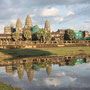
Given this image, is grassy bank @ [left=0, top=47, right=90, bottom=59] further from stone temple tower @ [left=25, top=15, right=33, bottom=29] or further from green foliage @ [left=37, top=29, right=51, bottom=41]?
stone temple tower @ [left=25, top=15, right=33, bottom=29]

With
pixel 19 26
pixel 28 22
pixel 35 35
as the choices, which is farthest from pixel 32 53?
pixel 19 26

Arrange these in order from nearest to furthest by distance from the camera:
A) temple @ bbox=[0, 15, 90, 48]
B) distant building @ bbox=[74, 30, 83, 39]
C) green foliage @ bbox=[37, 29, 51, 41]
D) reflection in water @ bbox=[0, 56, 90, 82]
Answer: reflection in water @ bbox=[0, 56, 90, 82], green foliage @ bbox=[37, 29, 51, 41], temple @ bbox=[0, 15, 90, 48], distant building @ bbox=[74, 30, 83, 39]

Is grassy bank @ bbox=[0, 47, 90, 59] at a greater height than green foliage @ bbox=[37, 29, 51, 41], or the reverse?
green foliage @ bbox=[37, 29, 51, 41]

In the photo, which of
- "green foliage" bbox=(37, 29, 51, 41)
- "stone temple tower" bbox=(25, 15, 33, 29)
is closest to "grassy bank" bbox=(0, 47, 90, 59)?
"green foliage" bbox=(37, 29, 51, 41)

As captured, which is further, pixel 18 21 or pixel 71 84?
pixel 18 21

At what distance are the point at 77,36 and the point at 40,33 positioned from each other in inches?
2018

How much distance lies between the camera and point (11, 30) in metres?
182

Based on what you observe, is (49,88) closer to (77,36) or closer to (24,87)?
(24,87)

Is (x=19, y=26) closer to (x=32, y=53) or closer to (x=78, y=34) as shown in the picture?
(x=78, y=34)

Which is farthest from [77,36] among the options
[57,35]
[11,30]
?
[11,30]

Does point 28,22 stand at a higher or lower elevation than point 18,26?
higher

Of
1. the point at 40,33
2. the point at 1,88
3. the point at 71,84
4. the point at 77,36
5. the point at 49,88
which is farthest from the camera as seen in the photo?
the point at 77,36

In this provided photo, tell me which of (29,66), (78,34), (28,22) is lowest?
(29,66)

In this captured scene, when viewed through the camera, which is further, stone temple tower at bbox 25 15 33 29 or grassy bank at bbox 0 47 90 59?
stone temple tower at bbox 25 15 33 29
